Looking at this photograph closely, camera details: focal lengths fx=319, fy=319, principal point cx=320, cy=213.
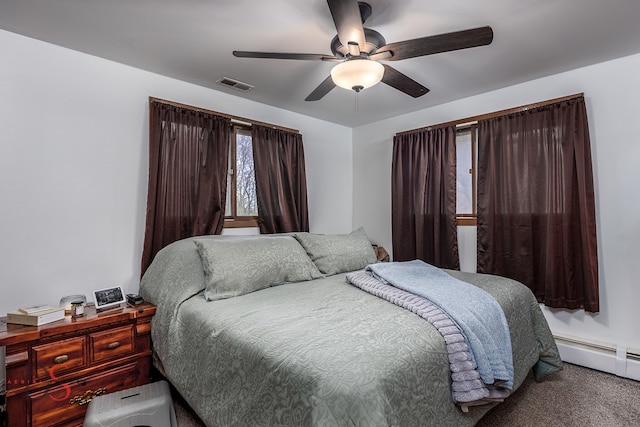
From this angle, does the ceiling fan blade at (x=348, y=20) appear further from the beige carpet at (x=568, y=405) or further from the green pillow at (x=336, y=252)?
the beige carpet at (x=568, y=405)

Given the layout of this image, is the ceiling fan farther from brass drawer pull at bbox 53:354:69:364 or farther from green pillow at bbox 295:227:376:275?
brass drawer pull at bbox 53:354:69:364

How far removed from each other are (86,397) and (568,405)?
2.95m

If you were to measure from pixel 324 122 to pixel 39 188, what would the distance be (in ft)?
9.44

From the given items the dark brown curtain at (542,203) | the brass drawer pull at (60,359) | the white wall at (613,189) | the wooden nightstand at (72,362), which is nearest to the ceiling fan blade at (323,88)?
the dark brown curtain at (542,203)

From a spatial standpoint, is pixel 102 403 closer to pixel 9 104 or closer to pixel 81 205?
pixel 81 205

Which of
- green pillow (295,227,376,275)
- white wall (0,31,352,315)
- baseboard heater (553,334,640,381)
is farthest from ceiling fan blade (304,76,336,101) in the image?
baseboard heater (553,334,640,381)

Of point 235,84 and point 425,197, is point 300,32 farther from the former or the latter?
point 425,197

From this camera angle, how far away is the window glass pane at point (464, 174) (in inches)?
130

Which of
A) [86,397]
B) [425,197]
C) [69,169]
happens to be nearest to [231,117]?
[69,169]

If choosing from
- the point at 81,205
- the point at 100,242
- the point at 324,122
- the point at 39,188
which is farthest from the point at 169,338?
the point at 324,122

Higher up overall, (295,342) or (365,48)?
(365,48)

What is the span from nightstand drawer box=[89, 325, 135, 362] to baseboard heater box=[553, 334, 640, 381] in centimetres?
330

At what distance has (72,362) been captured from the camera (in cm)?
182

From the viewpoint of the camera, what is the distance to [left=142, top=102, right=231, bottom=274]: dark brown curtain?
256 cm
